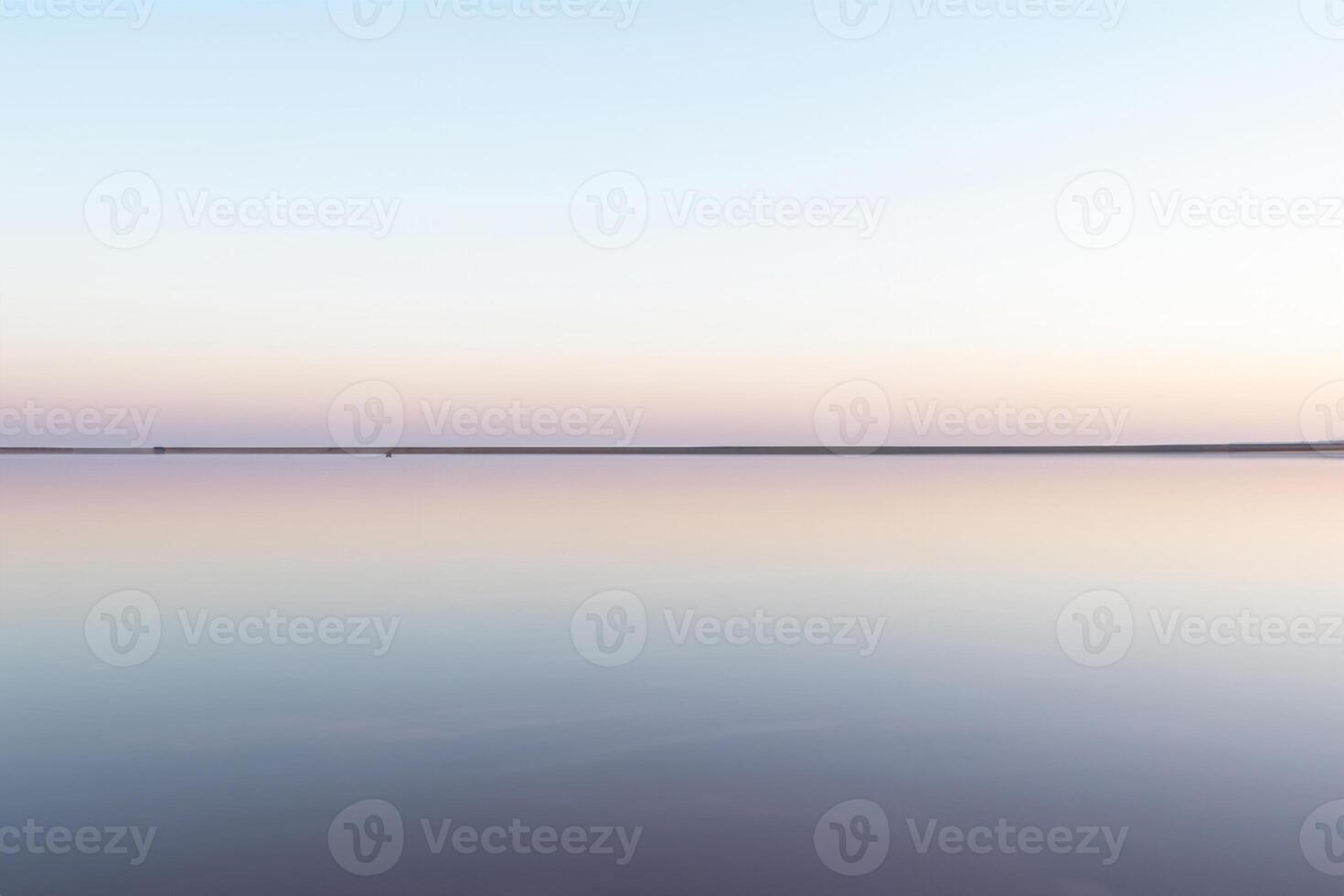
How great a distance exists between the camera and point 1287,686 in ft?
42.4

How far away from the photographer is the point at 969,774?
9539 millimetres

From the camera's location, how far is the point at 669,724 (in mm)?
11195

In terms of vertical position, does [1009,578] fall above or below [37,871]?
above

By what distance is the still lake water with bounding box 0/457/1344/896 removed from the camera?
7590 mm

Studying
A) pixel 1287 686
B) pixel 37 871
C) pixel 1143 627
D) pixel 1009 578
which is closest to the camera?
pixel 37 871

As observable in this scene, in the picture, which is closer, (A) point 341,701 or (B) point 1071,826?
(B) point 1071,826

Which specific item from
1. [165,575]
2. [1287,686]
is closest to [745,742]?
[1287,686]

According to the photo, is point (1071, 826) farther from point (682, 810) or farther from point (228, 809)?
point (228, 809)

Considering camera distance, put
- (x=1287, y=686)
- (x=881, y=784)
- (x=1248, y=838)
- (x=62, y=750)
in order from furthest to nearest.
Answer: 1. (x=1287, y=686)
2. (x=62, y=750)
3. (x=881, y=784)
4. (x=1248, y=838)

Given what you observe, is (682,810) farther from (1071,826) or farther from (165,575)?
(165,575)

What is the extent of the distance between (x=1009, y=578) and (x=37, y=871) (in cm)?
1703

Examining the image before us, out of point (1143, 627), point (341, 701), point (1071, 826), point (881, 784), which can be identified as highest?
point (1143, 627)

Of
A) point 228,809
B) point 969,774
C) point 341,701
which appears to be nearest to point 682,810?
point 969,774

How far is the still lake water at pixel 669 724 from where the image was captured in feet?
24.9
